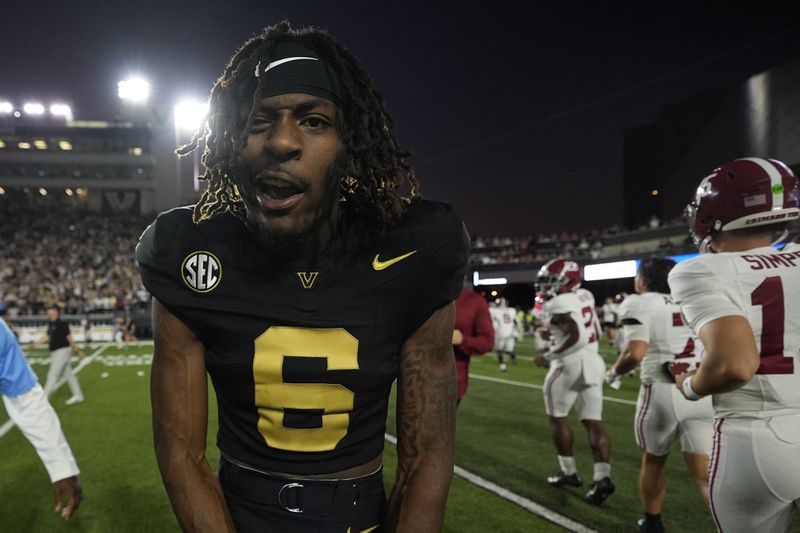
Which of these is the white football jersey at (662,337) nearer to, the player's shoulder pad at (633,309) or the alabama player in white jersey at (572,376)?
the player's shoulder pad at (633,309)

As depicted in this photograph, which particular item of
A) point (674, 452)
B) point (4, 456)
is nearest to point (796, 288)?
point (674, 452)

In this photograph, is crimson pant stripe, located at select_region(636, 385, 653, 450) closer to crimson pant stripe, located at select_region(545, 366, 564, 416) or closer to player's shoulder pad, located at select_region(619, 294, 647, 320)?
player's shoulder pad, located at select_region(619, 294, 647, 320)

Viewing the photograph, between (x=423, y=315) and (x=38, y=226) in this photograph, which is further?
(x=38, y=226)

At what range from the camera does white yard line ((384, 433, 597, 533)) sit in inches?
195

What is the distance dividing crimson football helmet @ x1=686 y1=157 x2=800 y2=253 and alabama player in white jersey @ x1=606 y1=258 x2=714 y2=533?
237 cm

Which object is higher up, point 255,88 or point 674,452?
point 255,88

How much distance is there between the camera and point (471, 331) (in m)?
5.83

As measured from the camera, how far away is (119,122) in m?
57.4

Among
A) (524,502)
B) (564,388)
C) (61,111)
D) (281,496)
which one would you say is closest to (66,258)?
(61,111)

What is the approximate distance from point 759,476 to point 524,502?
351 centimetres

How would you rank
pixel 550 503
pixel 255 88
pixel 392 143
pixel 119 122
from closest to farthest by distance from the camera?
1. pixel 255 88
2. pixel 392 143
3. pixel 550 503
4. pixel 119 122

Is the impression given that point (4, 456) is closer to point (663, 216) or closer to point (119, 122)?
point (663, 216)

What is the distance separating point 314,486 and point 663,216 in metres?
48.6

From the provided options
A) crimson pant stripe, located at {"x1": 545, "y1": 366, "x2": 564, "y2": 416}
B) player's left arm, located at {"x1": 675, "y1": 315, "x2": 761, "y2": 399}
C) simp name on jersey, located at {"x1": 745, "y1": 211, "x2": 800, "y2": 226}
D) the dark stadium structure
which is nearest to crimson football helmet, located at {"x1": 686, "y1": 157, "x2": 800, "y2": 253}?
simp name on jersey, located at {"x1": 745, "y1": 211, "x2": 800, "y2": 226}
